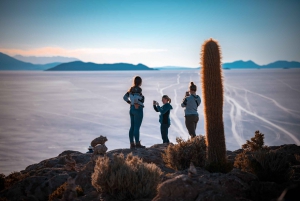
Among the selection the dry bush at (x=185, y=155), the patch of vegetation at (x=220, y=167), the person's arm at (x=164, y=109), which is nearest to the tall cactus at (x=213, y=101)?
the patch of vegetation at (x=220, y=167)

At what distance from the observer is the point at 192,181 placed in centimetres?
550

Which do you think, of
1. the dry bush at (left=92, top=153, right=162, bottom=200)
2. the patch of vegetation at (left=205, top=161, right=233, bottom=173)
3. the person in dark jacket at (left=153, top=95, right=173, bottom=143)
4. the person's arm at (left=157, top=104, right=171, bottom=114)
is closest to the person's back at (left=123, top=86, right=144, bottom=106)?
the person in dark jacket at (left=153, top=95, right=173, bottom=143)

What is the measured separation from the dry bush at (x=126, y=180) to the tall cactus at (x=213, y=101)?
170 centimetres

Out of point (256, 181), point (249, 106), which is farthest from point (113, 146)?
point (249, 106)

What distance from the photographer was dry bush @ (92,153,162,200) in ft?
19.3

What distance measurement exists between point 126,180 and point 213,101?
258cm

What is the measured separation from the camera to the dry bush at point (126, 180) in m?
5.89

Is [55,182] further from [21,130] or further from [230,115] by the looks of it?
[230,115]

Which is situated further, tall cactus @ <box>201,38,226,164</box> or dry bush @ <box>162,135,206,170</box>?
dry bush @ <box>162,135,206,170</box>

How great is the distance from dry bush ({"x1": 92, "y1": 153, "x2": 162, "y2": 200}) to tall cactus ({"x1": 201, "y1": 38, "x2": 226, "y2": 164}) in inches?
66.9

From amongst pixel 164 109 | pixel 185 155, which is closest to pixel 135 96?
pixel 164 109

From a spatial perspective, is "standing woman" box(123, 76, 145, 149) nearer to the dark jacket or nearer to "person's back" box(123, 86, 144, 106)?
"person's back" box(123, 86, 144, 106)

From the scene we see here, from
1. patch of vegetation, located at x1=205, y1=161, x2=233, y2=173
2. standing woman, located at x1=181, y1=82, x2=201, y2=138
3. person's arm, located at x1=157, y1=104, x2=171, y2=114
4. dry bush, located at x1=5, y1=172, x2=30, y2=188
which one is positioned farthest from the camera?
person's arm, located at x1=157, y1=104, x2=171, y2=114

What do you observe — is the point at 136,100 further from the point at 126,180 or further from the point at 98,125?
the point at 98,125
